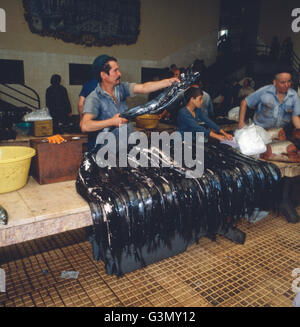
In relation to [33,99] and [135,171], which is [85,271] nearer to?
[135,171]

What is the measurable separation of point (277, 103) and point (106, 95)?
97.7 inches

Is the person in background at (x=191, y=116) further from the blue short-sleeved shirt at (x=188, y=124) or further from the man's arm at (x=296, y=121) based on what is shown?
the man's arm at (x=296, y=121)

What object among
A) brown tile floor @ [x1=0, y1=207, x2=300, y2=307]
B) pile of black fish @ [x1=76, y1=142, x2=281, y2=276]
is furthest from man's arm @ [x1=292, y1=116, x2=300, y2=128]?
brown tile floor @ [x1=0, y1=207, x2=300, y2=307]

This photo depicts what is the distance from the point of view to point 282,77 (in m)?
3.82

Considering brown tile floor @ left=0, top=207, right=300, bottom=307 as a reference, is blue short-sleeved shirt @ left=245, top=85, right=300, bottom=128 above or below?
above

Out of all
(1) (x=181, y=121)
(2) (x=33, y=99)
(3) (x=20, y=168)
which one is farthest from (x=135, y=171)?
(2) (x=33, y=99)

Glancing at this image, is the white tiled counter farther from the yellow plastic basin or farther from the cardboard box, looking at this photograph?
the cardboard box

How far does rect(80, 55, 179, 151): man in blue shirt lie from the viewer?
2.69 metres

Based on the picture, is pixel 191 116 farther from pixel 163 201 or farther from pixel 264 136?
pixel 163 201

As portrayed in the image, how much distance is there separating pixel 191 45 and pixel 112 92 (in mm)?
9889

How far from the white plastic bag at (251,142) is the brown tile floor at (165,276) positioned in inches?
41.9

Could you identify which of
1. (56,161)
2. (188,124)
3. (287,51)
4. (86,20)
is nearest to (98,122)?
(56,161)

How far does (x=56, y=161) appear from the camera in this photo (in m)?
2.49

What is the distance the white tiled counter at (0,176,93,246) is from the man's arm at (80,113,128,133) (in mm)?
576
